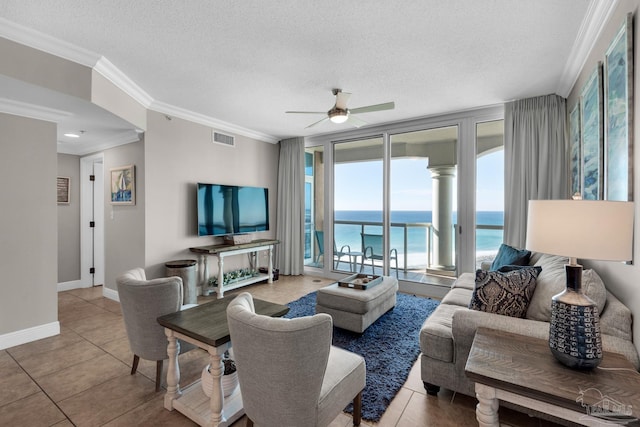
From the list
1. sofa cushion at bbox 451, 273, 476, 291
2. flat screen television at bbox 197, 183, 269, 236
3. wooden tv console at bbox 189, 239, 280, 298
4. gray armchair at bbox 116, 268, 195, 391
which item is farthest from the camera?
flat screen television at bbox 197, 183, 269, 236

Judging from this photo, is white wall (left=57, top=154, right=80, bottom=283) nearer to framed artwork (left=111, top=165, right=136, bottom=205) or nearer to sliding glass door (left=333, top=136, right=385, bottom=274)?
framed artwork (left=111, top=165, right=136, bottom=205)

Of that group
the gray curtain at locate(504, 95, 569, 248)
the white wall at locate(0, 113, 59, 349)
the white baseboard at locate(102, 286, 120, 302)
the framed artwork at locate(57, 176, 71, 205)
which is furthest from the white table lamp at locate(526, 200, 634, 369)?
the framed artwork at locate(57, 176, 71, 205)

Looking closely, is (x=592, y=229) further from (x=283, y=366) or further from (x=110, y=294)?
(x=110, y=294)

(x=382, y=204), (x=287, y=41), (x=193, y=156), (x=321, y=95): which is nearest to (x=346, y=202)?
(x=382, y=204)

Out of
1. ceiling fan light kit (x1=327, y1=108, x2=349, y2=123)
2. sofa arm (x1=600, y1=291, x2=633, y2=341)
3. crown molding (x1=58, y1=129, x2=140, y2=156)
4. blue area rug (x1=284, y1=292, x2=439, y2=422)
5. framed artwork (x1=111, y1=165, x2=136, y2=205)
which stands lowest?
blue area rug (x1=284, y1=292, x2=439, y2=422)

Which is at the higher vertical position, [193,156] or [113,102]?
[113,102]

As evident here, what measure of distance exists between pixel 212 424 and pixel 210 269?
3.13 m

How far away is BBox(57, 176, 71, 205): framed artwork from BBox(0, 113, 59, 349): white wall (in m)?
1.94

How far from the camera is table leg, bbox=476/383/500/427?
4.10 feet

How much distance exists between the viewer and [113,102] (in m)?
2.95

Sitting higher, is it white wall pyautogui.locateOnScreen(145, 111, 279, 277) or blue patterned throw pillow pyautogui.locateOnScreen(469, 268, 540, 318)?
white wall pyautogui.locateOnScreen(145, 111, 279, 277)

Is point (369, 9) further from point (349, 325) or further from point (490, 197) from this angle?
point (490, 197)

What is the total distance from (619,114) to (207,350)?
2.74 meters

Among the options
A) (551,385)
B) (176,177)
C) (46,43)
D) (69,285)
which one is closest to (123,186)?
(176,177)
